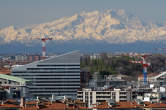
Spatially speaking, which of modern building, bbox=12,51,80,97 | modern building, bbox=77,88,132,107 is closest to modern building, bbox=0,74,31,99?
modern building, bbox=12,51,80,97

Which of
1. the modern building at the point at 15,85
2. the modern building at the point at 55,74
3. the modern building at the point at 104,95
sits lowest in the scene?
the modern building at the point at 104,95

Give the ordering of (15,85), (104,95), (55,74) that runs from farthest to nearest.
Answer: (55,74), (15,85), (104,95)

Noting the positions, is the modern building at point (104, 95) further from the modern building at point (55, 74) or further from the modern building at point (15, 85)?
the modern building at point (55, 74)

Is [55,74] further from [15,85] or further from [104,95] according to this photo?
[104,95]

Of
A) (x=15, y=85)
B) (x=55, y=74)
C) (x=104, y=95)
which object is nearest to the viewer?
(x=104, y=95)

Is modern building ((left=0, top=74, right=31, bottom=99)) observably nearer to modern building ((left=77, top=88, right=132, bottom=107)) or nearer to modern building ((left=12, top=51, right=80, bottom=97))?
modern building ((left=12, top=51, right=80, bottom=97))

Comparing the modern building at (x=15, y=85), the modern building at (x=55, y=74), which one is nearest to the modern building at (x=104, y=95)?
the modern building at (x=15, y=85)

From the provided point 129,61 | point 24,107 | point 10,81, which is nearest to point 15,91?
point 10,81

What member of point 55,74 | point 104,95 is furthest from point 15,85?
point 104,95

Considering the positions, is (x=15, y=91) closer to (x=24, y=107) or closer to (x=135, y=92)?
(x=135, y=92)
